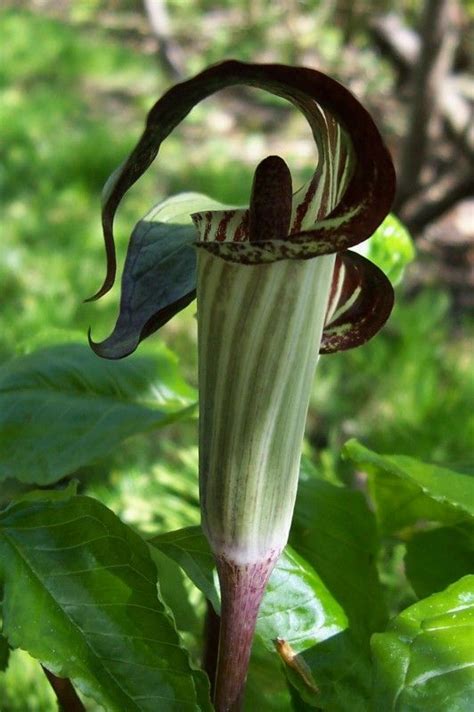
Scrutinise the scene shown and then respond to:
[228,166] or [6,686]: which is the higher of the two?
[228,166]

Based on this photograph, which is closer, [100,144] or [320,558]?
[320,558]

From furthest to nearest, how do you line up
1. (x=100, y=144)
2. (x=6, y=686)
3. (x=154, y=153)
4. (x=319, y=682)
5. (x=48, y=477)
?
1. (x=100, y=144)
2. (x=6, y=686)
3. (x=48, y=477)
4. (x=319, y=682)
5. (x=154, y=153)

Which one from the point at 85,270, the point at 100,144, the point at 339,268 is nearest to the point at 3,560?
the point at 339,268

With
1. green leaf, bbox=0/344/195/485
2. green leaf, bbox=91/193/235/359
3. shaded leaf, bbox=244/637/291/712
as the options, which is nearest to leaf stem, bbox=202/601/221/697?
shaded leaf, bbox=244/637/291/712

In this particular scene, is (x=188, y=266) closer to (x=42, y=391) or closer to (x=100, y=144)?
(x=42, y=391)

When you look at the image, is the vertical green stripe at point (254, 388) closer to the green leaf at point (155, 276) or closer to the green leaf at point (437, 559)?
the green leaf at point (155, 276)

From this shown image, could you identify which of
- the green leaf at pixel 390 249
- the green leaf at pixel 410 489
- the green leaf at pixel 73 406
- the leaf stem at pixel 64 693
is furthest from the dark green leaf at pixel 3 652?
the green leaf at pixel 390 249
